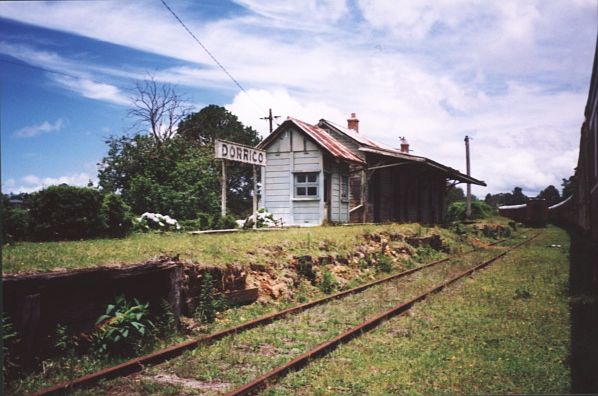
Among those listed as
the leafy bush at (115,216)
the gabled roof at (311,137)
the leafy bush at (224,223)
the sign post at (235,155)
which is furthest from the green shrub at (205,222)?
the gabled roof at (311,137)

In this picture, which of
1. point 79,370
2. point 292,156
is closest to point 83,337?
point 79,370

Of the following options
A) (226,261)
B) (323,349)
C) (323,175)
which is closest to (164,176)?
(323,175)

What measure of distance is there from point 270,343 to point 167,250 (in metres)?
2.84

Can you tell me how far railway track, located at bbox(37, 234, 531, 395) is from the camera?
4.95 metres

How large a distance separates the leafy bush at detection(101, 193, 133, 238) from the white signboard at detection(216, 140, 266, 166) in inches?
177

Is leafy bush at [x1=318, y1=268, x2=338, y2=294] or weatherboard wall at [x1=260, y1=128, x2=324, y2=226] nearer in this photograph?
leafy bush at [x1=318, y1=268, x2=338, y2=294]

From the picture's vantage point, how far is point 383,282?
1121cm

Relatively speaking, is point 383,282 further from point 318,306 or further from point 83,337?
point 83,337

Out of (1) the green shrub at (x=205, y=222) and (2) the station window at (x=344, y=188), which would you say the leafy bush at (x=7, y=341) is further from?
(2) the station window at (x=344, y=188)

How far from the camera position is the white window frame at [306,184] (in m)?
19.4

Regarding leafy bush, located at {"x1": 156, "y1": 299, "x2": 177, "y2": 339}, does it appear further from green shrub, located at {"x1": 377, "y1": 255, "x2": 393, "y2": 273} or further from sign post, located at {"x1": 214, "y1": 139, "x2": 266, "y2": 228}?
sign post, located at {"x1": 214, "y1": 139, "x2": 266, "y2": 228}

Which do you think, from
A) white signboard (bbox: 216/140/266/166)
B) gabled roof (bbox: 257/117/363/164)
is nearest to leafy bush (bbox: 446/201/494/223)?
gabled roof (bbox: 257/117/363/164)

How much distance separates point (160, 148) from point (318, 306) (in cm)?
1723

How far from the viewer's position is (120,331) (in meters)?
5.68
